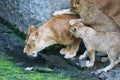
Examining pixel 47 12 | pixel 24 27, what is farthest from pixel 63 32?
pixel 24 27

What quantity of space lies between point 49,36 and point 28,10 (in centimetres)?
95

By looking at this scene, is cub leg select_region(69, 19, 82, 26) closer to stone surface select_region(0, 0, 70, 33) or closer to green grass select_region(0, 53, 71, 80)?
stone surface select_region(0, 0, 70, 33)

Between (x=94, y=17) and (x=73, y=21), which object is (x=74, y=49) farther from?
(x=94, y=17)

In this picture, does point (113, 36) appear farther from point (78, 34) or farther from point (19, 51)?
point (19, 51)

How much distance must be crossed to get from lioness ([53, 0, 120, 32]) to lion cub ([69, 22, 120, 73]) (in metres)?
0.19

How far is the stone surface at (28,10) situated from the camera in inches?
263

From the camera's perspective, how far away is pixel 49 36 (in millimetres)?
6309

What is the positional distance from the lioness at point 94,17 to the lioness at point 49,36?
0.25 m

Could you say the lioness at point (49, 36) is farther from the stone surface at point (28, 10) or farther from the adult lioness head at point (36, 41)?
the stone surface at point (28, 10)

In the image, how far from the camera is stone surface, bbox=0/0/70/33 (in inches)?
263

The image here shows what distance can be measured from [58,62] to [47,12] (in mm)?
826

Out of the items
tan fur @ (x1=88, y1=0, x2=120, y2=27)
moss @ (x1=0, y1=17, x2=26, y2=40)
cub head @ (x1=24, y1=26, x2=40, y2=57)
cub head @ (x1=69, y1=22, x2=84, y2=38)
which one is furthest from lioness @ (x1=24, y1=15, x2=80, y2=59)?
moss @ (x1=0, y1=17, x2=26, y2=40)

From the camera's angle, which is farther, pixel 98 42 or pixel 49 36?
pixel 49 36

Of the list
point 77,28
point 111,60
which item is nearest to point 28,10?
point 77,28
